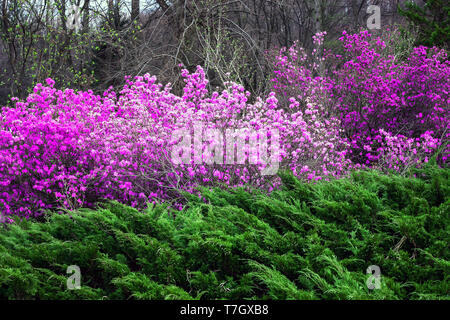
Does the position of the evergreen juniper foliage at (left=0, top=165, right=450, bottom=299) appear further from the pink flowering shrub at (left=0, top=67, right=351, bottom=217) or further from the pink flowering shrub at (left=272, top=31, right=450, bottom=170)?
the pink flowering shrub at (left=272, top=31, right=450, bottom=170)

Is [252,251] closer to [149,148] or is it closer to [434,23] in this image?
[149,148]

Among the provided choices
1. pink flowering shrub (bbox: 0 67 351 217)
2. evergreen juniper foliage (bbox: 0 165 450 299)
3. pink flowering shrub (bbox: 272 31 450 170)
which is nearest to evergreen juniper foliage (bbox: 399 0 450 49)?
pink flowering shrub (bbox: 272 31 450 170)

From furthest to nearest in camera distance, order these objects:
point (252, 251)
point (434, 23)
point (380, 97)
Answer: point (434, 23) < point (380, 97) < point (252, 251)

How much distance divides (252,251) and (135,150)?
8.04 ft

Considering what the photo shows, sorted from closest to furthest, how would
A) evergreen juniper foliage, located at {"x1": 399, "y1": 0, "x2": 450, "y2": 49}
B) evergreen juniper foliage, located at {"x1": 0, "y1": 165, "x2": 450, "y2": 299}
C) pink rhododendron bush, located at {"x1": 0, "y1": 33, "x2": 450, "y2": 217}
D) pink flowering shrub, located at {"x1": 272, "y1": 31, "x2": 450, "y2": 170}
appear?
1. evergreen juniper foliage, located at {"x1": 0, "y1": 165, "x2": 450, "y2": 299}
2. pink rhododendron bush, located at {"x1": 0, "y1": 33, "x2": 450, "y2": 217}
3. pink flowering shrub, located at {"x1": 272, "y1": 31, "x2": 450, "y2": 170}
4. evergreen juniper foliage, located at {"x1": 399, "y1": 0, "x2": 450, "y2": 49}

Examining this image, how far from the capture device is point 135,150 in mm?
4934

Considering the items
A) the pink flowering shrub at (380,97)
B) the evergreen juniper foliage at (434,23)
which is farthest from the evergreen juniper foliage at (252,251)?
the evergreen juniper foliage at (434,23)

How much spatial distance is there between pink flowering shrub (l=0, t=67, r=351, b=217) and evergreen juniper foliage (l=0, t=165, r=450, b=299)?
3.75 feet

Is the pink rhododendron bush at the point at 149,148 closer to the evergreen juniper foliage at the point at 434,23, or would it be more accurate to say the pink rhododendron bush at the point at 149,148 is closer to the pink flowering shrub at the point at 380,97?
the pink flowering shrub at the point at 380,97

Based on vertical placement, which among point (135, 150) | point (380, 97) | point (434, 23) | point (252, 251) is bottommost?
point (252, 251)

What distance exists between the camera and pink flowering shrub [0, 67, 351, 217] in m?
4.72

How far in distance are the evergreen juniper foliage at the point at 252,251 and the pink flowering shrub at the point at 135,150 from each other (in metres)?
1.14

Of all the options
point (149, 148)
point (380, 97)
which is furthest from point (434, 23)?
point (149, 148)

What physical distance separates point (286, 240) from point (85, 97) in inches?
153
